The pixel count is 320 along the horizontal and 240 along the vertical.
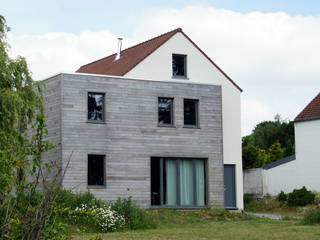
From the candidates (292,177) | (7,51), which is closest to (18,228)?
(7,51)

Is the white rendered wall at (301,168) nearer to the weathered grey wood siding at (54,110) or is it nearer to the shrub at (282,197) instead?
the shrub at (282,197)

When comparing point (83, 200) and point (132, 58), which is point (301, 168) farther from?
point (83, 200)

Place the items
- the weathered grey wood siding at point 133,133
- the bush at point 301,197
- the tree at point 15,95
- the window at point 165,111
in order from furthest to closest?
the bush at point 301,197 → the window at point 165,111 → the weathered grey wood siding at point 133,133 → the tree at point 15,95

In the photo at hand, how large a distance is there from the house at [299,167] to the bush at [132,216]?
15.0 metres

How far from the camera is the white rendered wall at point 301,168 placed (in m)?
37.8

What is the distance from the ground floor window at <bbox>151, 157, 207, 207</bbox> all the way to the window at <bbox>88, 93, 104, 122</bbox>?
282 cm

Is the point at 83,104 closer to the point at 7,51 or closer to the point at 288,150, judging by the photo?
the point at 7,51

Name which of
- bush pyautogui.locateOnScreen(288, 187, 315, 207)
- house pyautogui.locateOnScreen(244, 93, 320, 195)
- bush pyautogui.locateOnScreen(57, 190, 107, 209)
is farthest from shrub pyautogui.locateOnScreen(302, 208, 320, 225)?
house pyautogui.locateOnScreen(244, 93, 320, 195)

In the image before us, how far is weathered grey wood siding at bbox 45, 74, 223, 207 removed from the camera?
93.8ft

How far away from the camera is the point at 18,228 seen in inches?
263

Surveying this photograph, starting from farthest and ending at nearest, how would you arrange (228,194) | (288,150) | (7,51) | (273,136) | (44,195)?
(273,136) < (288,150) < (228,194) < (7,51) < (44,195)

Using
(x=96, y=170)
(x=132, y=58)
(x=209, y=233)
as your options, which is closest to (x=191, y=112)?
(x=132, y=58)

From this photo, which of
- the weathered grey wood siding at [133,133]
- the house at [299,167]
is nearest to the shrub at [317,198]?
the house at [299,167]

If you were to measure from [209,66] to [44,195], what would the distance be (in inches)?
1083
